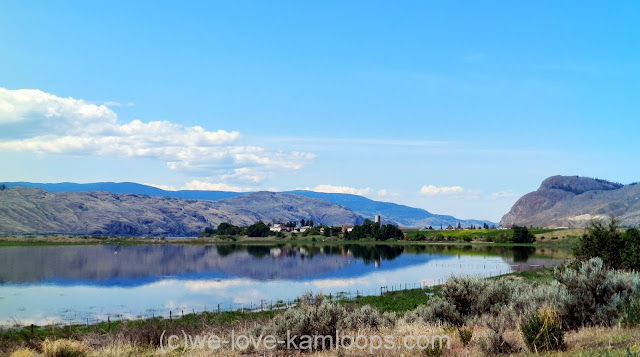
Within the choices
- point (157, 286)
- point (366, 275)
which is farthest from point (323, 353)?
point (366, 275)

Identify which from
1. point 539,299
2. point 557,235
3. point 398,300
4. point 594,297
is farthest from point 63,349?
point 557,235

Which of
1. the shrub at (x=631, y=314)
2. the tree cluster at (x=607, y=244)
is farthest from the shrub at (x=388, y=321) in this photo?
the tree cluster at (x=607, y=244)

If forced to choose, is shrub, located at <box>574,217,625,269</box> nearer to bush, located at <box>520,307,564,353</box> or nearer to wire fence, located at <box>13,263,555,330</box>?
wire fence, located at <box>13,263,555,330</box>

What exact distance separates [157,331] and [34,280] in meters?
62.7

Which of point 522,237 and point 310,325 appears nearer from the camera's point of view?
point 310,325

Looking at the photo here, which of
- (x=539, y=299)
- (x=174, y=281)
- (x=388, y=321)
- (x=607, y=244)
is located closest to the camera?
(x=539, y=299)

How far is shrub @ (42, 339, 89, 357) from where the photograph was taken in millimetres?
15719

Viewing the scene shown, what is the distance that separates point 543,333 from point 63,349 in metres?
13.7

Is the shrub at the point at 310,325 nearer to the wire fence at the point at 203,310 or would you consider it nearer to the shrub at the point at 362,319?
the shrub at the point at 362,319

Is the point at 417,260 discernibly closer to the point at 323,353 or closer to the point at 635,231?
the point at 635,231

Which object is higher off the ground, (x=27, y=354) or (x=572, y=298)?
(x=572, y=298)

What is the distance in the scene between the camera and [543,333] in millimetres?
13656

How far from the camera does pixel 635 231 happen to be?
47.1 metres

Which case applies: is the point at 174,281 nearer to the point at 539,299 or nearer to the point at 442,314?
the point at 442,314
